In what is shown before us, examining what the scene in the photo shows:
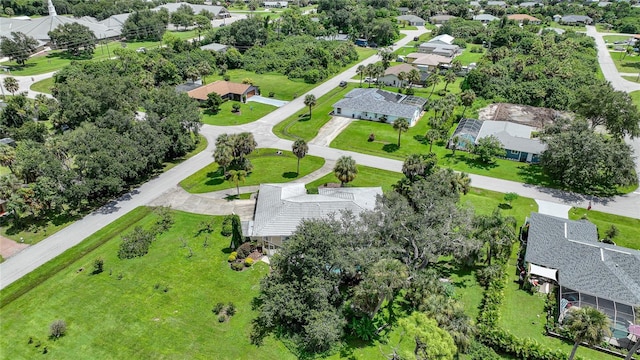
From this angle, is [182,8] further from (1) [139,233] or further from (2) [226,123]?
(1) [139,233]

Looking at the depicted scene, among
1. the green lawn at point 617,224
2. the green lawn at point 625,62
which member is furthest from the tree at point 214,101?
the green lawn at point 625,62

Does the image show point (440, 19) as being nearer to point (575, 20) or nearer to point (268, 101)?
point (575, 20)

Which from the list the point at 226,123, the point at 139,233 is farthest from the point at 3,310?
the point at 226,123

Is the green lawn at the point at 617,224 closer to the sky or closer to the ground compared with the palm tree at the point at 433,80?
closer to the ground

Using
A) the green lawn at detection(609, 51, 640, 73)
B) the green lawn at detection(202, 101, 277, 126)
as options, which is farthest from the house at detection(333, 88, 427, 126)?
the green lawn at detection(609, 51, 640, 73)

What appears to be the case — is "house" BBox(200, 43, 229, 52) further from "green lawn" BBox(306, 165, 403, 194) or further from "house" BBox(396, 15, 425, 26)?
"house" BBox(396, 15, 425, 26)

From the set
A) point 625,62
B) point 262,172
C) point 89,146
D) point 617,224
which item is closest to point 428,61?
point 625,62

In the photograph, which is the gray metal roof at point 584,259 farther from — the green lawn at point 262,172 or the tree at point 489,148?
the green lawn at point 262,172

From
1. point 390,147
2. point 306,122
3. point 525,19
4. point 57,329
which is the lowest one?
point 57,329
